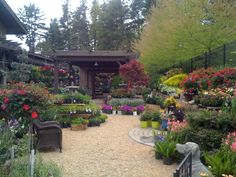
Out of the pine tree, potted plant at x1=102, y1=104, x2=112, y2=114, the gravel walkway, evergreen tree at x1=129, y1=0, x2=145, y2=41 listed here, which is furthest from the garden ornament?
evergreen tree at x1=129, y1=0, x2=145, y2=41

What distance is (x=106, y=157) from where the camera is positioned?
25.1 feet

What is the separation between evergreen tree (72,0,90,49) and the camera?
54.8m

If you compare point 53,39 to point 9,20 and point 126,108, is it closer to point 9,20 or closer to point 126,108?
point 126,108

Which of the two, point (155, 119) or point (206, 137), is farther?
point (155, 119)

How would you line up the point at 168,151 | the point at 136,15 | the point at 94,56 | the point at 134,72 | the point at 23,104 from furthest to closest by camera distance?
the point at 136,15, the point at 94,56, the point at 134,72, the point at 168,151, the point at 23,104

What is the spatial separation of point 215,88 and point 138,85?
32.9 feet

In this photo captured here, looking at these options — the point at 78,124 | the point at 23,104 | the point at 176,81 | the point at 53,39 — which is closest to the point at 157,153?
the point at 23,104

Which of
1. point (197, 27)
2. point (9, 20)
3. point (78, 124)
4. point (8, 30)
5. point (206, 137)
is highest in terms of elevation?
point (197, 27)

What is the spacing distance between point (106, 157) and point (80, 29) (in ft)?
164

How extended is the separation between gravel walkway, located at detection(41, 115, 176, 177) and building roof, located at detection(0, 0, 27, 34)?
484 centimetres

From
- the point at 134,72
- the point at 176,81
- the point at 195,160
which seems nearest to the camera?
the point at 195,160

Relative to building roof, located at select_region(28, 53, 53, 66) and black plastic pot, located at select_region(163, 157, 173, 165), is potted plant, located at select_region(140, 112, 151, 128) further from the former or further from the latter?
building roof, located at select_region(28, 53, 53, 66)

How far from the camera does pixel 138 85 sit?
21.4 metres

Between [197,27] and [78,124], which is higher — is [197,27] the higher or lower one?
the higher one
